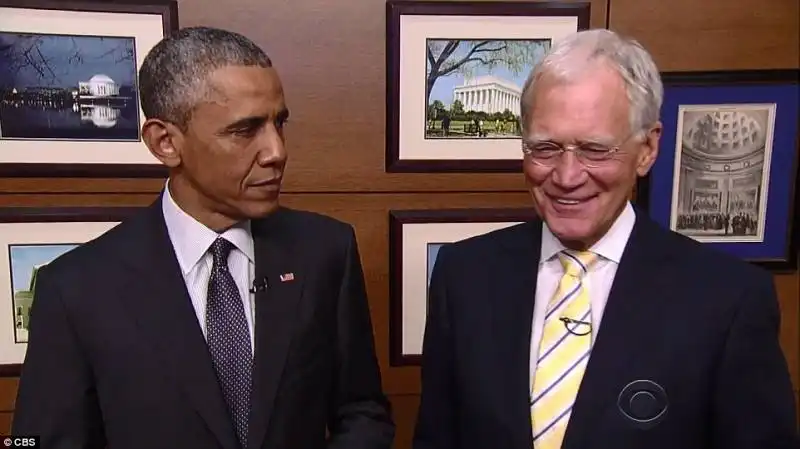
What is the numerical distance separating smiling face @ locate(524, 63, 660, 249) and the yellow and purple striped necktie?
0.08m

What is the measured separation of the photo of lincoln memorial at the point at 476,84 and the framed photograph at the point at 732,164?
0.40 m

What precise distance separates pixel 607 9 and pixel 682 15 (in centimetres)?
20

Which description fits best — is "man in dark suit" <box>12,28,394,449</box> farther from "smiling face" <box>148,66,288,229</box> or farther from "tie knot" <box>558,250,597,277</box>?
"tie knot" <box>558,250,597,277</box>

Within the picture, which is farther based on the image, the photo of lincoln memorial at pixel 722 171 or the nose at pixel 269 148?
the photo of lincoln memorial at pixel 722 171

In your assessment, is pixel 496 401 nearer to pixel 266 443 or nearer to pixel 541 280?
pixel 541 280

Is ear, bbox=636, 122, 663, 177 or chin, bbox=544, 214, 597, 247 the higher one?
ear, bbox=636, 122, 663, 177

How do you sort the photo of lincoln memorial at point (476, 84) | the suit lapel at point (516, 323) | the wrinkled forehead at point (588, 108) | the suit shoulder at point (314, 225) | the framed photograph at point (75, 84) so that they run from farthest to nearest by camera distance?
the photo of lincoln memorial at point (476, 84), the framed photograph at point (75, 84), the suit shoulder at point (314, 225), the suit lapel at point (516, 323), the wrinkled forehead at point (588, 108)

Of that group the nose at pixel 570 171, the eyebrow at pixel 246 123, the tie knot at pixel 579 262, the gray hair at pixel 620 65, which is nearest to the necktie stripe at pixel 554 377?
the tie knot at pixel 579 262

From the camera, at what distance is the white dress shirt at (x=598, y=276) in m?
1.12

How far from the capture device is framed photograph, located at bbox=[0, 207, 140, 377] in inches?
65.6

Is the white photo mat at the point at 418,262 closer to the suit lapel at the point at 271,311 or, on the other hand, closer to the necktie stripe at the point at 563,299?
the suit lapel at the point at 271,311

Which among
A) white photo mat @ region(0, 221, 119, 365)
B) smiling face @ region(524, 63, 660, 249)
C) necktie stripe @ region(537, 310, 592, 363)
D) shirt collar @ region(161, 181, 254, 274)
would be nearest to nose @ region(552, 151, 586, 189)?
smiling face @ region(524, 63, 660, 249)

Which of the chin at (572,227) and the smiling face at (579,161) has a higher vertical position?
the smiling face at (579,161)

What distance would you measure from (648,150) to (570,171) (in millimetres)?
140
